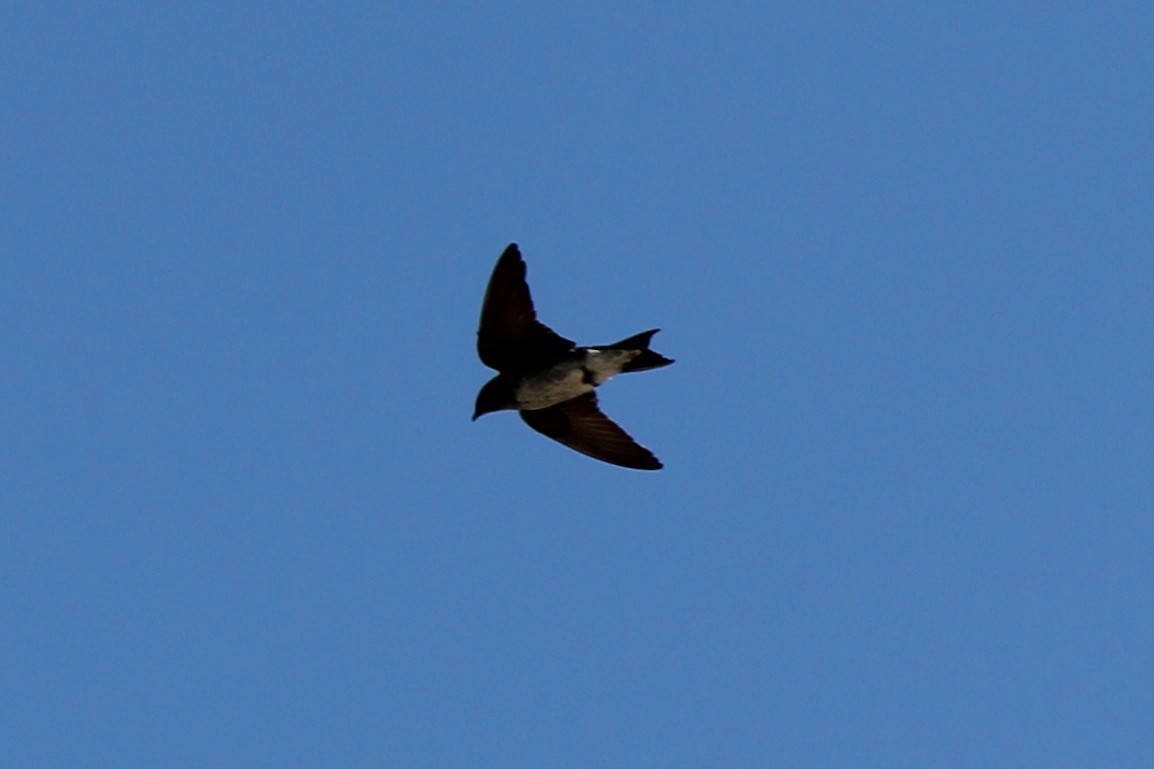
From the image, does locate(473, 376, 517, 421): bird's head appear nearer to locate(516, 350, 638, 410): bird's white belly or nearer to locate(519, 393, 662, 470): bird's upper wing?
locate(516, 350, 638, 410): bird's white belly

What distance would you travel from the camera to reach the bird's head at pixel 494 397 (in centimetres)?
1600

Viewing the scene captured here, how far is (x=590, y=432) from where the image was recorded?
1695cm

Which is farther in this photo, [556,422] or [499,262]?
[556,422]

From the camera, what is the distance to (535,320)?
51.7ft

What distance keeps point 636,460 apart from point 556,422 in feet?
2.61

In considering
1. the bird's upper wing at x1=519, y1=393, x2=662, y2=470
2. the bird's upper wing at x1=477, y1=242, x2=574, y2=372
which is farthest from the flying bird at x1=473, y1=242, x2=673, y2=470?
the bird's upper wing at x1=519, y1=393, x2=662, y2=470

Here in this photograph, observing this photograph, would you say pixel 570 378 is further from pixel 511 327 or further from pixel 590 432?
pixel 590 432

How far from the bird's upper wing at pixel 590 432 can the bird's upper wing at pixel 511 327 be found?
38.0 inches

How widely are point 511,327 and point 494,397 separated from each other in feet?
2.20

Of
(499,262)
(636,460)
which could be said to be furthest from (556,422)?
(499,262)

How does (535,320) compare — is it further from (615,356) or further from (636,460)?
(636,460)

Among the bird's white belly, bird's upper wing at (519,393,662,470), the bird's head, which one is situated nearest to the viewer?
the bird's white belly

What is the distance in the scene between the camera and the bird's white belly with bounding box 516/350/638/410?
50.9 ft

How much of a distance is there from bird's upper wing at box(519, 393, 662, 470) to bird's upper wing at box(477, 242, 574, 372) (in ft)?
3.17
